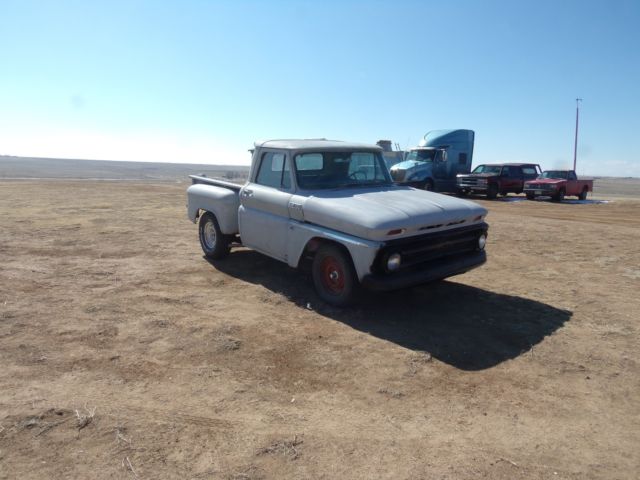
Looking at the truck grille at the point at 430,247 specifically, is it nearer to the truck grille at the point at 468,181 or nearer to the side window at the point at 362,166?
the side window at the point at 362,166

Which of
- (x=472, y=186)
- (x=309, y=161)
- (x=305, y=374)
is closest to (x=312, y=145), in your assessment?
(x=309, y=161)

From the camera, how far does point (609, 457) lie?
2885mm

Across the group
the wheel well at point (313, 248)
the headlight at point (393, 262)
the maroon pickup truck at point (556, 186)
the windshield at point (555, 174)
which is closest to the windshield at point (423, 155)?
the maroon pickup truck at point (556, 186)

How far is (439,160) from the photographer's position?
2214 cm

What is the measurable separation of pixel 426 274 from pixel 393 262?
1.50 feet

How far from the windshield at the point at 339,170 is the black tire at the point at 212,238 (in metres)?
1.91

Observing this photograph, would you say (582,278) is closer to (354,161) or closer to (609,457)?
(354,161)

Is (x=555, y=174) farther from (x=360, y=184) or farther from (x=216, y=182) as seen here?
(x=216, y=182)

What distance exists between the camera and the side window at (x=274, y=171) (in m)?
6.25

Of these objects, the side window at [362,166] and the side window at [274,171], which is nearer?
the side window at [274,171]

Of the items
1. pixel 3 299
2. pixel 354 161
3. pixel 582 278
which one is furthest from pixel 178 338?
pixel 582 278

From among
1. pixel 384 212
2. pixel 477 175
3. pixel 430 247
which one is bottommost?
pixel 430 247

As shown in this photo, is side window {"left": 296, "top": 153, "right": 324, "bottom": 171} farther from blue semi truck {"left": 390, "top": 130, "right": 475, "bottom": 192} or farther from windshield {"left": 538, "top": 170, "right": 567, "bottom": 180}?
windshield {"left": 538, "top": 170, "right": 567, "bottom": 180}

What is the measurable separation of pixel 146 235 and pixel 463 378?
7613 millimetres
